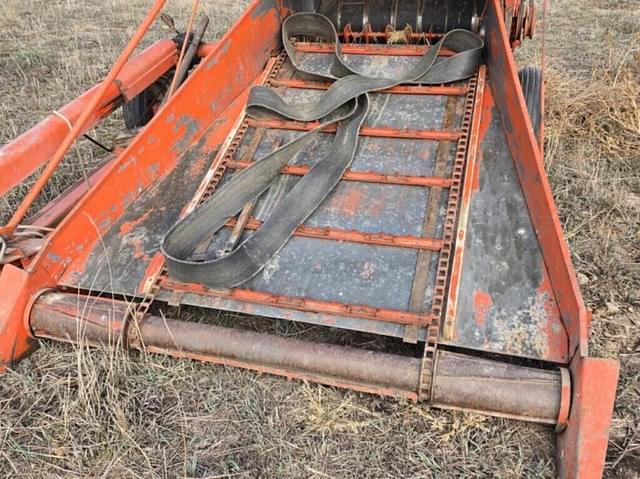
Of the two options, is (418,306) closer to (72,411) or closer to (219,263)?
(219,263)

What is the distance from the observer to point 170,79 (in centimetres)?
436

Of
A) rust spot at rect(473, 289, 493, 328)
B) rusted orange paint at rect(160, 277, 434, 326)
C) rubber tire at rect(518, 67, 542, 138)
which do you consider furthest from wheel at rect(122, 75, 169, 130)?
rust spot at rect(473, 289, 493, 328)

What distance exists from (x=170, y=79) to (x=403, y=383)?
10.0 ft

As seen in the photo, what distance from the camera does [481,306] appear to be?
96.5 inches

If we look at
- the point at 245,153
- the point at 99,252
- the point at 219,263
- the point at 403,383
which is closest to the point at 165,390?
the point at 219,263

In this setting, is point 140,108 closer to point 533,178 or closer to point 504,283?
point 533,178

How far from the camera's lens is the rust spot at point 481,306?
2.41 m

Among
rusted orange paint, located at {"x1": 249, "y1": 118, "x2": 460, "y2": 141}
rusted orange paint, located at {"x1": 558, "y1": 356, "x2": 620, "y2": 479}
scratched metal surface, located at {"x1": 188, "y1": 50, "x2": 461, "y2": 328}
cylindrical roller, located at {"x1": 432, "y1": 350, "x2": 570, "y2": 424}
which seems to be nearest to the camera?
rusted orange paint, located at {"x1": 558, "y1": 356, "x2": 620, "y2": 479}

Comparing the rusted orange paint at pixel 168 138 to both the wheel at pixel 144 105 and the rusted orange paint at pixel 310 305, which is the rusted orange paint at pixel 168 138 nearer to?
the rusted orange paint at pixel 310 305

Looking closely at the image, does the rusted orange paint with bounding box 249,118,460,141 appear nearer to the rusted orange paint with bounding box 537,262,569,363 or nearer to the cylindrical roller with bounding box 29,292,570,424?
the rusted orange paint with bounding box 537,262,569,363

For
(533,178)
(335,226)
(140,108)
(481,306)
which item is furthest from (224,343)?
(140,108)

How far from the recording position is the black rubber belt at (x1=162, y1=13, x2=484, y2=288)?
8.73 feet

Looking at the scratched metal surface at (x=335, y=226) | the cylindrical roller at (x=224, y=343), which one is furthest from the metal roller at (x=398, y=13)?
the cylindrical roller at (x=224, y=343)

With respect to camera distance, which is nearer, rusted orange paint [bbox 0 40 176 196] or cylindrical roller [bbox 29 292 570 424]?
cylindrical roller [bbox 29 292 570 424]
